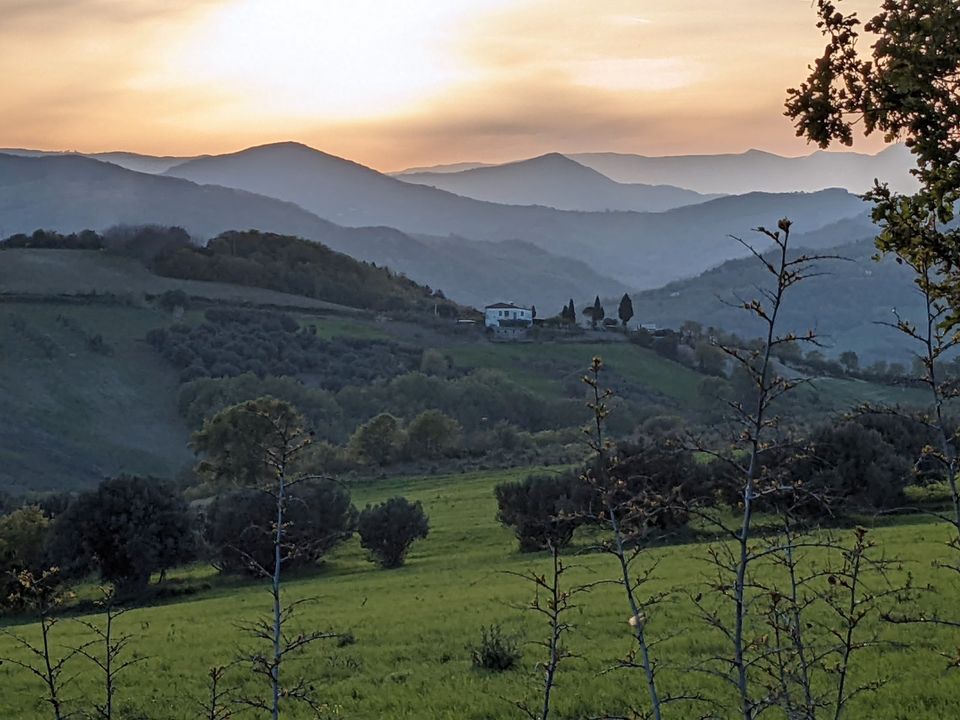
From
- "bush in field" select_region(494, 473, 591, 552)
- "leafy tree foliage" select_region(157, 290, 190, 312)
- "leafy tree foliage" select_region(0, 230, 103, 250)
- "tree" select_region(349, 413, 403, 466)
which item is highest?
"leafy tree foliage" select_region(0, 230, 103, 250)

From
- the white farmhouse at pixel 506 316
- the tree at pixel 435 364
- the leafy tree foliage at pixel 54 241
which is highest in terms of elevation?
the leafy tree foliage at pixel 54 241

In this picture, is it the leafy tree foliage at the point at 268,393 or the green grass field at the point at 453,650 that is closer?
the green grass field at the point at 453,650

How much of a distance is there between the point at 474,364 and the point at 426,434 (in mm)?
47331

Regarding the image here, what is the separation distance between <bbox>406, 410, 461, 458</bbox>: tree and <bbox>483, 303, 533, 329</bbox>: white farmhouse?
6813cm

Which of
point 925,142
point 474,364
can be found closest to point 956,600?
point 925,142

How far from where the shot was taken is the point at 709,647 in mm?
17594

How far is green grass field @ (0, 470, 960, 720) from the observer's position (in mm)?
14805

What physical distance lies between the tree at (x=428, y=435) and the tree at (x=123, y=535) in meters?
35.9

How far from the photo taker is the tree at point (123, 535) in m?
35.9

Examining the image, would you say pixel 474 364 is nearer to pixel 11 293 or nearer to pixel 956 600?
pixel 11 293

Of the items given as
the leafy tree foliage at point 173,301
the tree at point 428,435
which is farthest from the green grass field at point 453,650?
the leafy tree foliage at point 173,301

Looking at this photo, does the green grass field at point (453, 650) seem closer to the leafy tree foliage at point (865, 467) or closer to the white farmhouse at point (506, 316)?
the leafy tree foliage at point (865, 467)

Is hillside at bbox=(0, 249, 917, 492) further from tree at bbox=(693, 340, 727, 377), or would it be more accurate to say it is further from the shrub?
the shrub

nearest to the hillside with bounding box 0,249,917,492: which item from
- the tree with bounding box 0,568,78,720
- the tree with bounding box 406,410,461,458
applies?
the tree with bounding box 406,410,461,458
